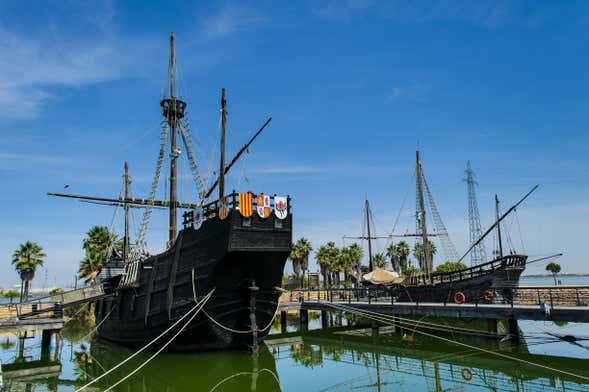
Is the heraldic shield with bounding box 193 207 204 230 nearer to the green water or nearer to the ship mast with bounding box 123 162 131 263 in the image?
the green water

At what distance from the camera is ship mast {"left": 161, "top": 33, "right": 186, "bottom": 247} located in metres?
22.0

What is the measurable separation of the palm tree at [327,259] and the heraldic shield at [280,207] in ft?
135

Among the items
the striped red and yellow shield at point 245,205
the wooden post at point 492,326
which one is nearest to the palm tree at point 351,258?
the wooden post at point 492,326

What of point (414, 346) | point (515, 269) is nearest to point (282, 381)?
point (414, 346)

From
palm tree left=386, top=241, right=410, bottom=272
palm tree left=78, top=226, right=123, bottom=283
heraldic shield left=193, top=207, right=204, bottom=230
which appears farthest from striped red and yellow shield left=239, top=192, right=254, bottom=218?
palm tree left=386, top=241, right=410, bottom=272

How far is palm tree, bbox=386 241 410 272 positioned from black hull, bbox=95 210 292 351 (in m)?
49.6

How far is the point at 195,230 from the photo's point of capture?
16625 mm

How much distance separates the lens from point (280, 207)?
16.3 meters

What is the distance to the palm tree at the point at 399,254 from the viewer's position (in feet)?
209

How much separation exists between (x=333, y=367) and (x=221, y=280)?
16.9 ft

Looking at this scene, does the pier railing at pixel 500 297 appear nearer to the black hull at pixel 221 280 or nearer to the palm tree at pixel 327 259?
the black hull at pixel 221 280

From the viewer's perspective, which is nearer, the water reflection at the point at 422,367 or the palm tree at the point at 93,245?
the water reflection at the point at 422,367

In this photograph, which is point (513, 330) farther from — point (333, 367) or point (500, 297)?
point (333, 367)

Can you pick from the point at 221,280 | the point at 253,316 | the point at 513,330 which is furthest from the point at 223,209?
the point at 513,330
